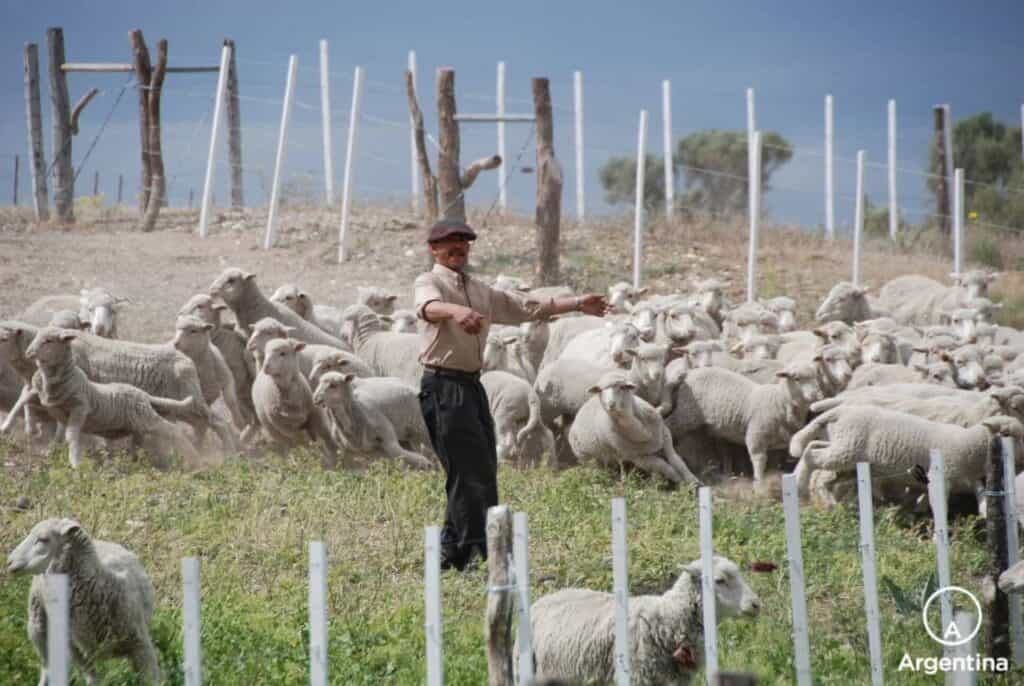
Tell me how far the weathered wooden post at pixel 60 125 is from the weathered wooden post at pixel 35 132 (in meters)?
0.26

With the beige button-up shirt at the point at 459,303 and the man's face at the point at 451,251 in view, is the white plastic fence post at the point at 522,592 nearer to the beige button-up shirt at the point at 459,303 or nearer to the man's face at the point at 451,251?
the beige button-up shirt at the point at 459,303

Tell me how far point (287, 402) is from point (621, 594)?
22.5 ft

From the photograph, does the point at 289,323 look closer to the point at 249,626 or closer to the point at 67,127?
the point at 249,626

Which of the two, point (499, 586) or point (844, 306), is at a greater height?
point (844, 306)

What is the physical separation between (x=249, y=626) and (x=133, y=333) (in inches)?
381

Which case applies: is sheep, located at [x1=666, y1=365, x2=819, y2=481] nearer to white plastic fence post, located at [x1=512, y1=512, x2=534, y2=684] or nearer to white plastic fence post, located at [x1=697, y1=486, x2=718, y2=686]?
white plastic fence post, located at [x1=697, y1=486, x2=718, y2=686]

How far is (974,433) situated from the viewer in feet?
35.2

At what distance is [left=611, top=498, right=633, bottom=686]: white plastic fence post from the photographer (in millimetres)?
5604

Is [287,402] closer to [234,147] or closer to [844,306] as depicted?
[844,306]

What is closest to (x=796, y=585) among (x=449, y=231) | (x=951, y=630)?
(x=951, y=630)

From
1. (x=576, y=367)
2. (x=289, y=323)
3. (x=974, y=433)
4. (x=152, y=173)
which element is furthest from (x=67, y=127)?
(x=974, y=433)

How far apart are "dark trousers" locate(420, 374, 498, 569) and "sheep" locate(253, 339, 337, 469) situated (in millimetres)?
3361

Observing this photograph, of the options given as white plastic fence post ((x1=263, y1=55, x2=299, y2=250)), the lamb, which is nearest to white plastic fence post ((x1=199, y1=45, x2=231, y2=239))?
white plastic fence post ((x1=263, y1=55, x2=299, y2=250))

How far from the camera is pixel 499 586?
18.7ft
